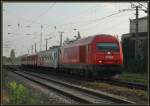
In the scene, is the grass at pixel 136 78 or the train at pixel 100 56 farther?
the grass at pixel 136 78

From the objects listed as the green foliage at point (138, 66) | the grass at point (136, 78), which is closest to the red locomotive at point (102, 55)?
the grass at point (136, 78)

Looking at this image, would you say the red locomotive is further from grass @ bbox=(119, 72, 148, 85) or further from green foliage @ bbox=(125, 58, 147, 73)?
green foliage @ bbox=(125, 58, 147, 73)

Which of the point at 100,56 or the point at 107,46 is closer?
the point at 100,56

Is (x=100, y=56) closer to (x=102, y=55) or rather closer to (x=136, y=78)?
(x=102, y=55)

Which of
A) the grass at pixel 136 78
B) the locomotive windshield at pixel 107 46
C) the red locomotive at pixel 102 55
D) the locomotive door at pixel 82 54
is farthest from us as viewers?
the grass at pixel 136 78

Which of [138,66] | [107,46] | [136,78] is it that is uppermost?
[107,46]

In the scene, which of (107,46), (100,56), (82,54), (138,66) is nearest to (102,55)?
(100,56)

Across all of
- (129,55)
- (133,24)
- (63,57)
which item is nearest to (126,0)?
(63,57)

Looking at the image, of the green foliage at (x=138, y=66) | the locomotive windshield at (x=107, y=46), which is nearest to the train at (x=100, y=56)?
the locomotive windshield at (x=107, y=46)

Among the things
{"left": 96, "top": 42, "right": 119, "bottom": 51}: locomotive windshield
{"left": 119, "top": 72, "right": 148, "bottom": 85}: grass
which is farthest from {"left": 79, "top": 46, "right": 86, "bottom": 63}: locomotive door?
{"left": 119, "top": 72, "right": 148, "bottom": 85}: grass

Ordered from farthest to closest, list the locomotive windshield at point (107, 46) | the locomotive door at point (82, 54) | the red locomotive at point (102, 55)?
the locomotive door at point (82, 54) < the locomotive windshield at point (107, 46) < the red locomotive at point (102, 55)

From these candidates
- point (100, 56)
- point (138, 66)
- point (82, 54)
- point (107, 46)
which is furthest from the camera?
point (138, 66)

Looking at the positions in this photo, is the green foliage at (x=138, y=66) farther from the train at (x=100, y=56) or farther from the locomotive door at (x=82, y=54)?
the train at (x=100, y=56)

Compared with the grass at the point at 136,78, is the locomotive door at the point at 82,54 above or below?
above
